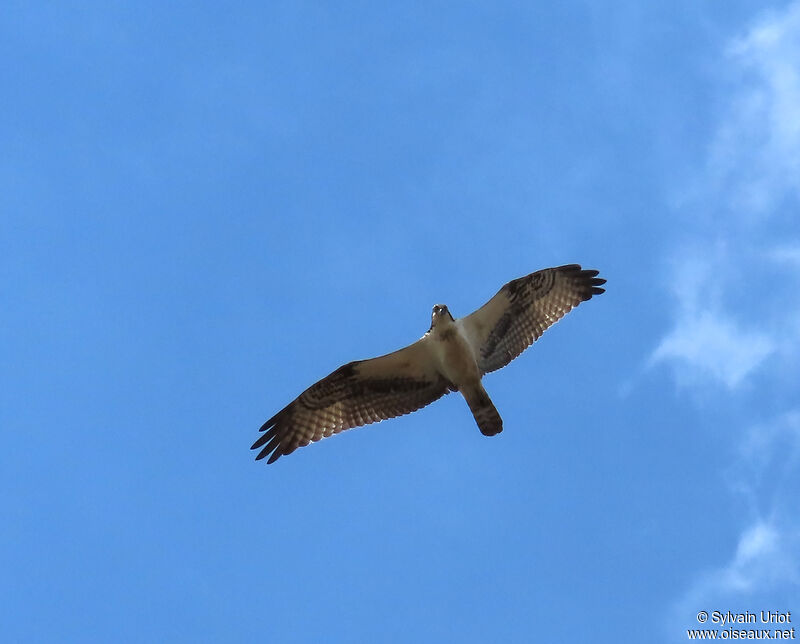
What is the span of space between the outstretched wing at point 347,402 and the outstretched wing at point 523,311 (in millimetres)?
762

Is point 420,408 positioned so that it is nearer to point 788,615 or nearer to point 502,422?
point 502,422

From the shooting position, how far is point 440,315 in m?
12.1

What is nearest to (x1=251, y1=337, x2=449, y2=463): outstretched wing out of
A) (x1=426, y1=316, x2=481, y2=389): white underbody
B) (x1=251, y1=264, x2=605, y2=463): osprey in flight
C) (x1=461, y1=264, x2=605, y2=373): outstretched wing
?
(x1=251, y1=264, x2=605, y2=463): osprey in flight

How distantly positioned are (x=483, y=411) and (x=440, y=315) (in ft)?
4.36

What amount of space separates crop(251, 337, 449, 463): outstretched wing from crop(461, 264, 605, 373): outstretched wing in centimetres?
76

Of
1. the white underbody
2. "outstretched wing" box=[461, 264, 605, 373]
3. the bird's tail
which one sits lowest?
the bird's tail

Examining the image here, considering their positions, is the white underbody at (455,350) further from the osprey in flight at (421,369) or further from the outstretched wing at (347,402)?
the outstretched wing at (347,402)

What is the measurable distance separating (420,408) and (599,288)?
294cm

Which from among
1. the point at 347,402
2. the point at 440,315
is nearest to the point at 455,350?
the point at 440,315

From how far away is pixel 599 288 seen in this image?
13031mm

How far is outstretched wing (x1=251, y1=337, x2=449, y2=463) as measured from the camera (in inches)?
500

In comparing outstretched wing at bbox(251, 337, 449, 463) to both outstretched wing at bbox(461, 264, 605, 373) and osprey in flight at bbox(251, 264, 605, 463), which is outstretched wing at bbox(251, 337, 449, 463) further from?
outstretched wing at bbox(461, 264, 605, 373)

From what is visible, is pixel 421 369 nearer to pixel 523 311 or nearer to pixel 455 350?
pixel 455 350

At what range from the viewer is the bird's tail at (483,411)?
12.0 m
